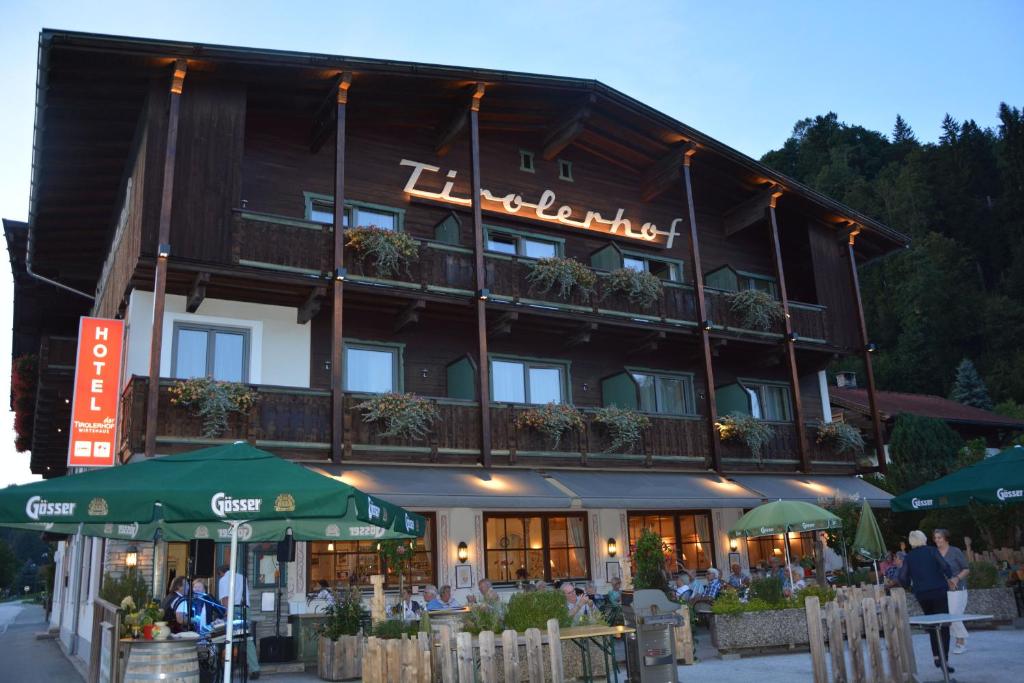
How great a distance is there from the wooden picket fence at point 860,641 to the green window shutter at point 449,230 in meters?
11.8

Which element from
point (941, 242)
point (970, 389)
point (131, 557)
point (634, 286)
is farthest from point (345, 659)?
point (941, 242)

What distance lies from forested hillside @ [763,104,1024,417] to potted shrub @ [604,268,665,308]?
35786mm

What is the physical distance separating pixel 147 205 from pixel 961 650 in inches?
564

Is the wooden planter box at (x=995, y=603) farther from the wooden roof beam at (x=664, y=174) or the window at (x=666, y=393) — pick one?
the wooden roof beam at (x=664, y=174)

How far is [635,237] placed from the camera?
23.0 metres

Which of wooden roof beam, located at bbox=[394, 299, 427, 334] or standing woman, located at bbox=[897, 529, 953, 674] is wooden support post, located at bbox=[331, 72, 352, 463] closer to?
wooden roof beam, located at bbox=[394, 299, 427, 334]

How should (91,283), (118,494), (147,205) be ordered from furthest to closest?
(91,283), (147,205), (118,494)

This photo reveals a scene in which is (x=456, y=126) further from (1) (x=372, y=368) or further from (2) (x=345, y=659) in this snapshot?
(2) (x=345, y=659)

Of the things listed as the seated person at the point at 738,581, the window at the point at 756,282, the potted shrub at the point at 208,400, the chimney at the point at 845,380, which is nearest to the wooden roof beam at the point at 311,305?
the potted shrub at the point at 208,400

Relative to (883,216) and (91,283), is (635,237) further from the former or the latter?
(883,216)

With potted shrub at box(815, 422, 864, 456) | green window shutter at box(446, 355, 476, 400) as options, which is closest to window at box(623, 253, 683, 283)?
potted shrub at box(815, 422, 864, 456)

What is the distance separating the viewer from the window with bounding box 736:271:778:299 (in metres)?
25.1

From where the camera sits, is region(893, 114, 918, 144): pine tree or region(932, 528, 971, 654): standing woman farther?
region(893, 114, 918, 144): pine tree

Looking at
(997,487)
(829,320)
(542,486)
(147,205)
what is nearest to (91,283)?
(147,205)
